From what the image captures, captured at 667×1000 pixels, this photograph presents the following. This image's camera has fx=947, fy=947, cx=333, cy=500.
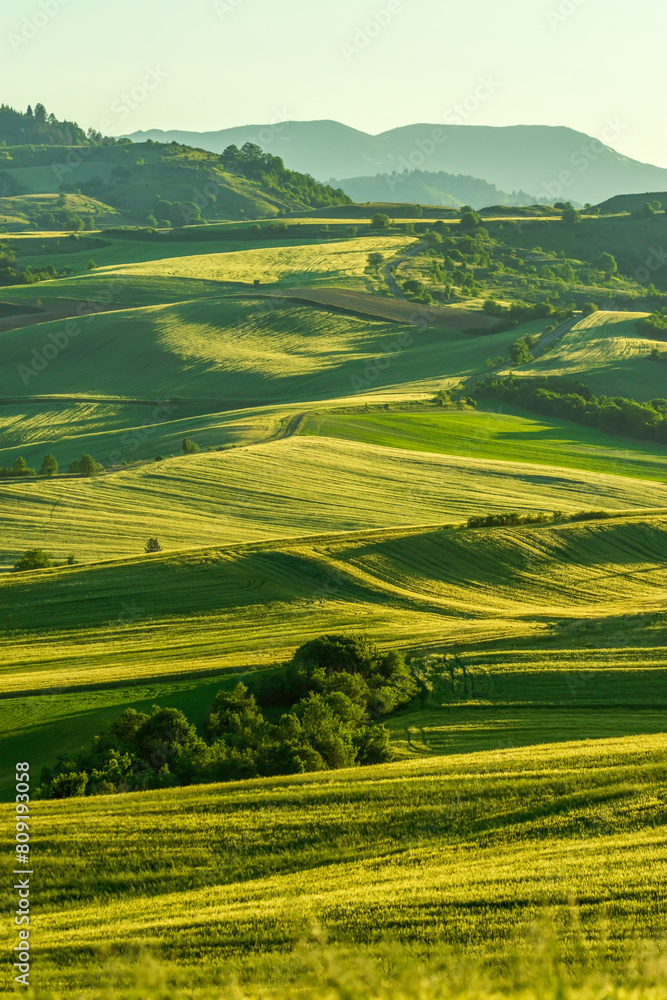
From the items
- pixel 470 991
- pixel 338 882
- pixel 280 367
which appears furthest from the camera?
pixel 280 367

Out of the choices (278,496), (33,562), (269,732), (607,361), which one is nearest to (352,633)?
(269,732)

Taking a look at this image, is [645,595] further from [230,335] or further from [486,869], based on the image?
[230,335]

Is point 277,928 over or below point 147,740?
over

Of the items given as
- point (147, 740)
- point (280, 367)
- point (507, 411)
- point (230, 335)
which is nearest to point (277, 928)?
point (147, 740)

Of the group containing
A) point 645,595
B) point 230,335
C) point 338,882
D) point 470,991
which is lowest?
point 645,595

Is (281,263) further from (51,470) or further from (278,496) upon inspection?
(278,496)

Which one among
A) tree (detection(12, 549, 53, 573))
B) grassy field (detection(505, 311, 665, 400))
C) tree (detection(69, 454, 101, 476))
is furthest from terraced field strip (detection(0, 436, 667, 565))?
grassy field (detection(505, 311, 665, 400))

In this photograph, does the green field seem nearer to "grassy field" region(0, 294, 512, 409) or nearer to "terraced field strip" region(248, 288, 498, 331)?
"grassy field" region(0, 294, 512, 409)
